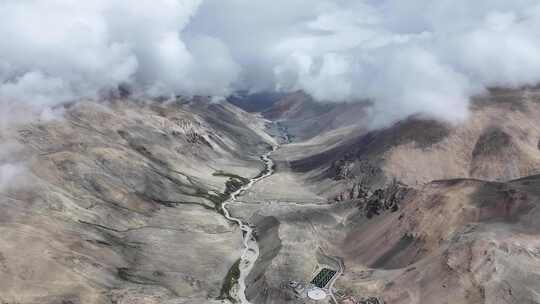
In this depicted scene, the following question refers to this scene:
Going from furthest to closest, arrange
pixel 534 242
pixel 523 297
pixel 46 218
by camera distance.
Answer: pixel 46 218 → pixel 534 242 → pixel 523 297

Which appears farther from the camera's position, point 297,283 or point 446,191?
point 446,191

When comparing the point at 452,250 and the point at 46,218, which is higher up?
the point at 46,218

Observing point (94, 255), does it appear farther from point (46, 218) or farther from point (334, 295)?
point (334, 295)

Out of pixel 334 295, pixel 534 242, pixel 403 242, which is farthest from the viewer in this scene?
pixel 403 242

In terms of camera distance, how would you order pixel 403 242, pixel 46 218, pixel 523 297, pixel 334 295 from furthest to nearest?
pixel 46 218 < pixel 403 242 < pixel 334 295 < pixel 523 297

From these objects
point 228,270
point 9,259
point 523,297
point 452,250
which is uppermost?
point 9,259

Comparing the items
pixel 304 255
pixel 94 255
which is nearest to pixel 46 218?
pixel 94 255

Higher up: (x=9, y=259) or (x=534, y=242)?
(x=9, y=259)

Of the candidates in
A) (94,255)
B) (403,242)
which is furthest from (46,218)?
(403,242)

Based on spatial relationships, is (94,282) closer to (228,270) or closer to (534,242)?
(228,270)
